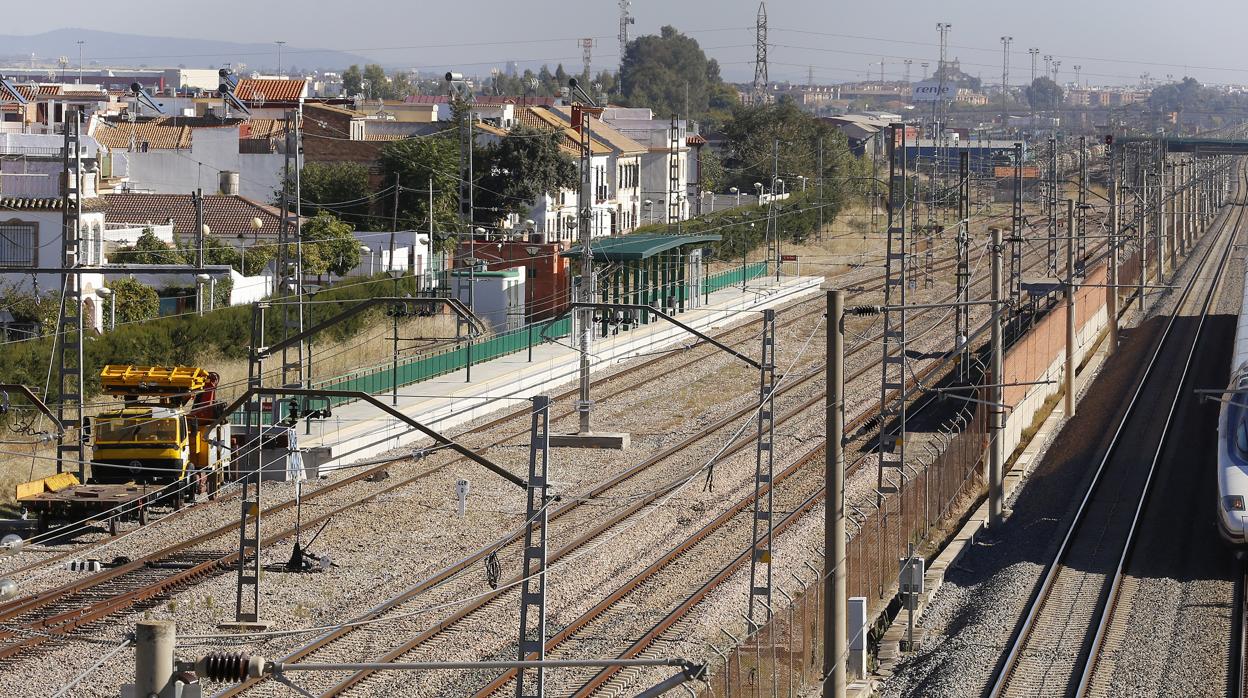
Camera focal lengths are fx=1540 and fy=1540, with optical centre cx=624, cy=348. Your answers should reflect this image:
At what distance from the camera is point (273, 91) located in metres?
81.1

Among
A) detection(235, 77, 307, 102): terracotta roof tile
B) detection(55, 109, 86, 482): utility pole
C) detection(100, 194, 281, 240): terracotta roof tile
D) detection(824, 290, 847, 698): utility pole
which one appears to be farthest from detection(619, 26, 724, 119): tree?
detection(824, 290, 847, 698): utility pole

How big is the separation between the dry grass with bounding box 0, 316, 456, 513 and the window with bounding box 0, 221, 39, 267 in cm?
643

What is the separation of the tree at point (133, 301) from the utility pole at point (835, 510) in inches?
1024

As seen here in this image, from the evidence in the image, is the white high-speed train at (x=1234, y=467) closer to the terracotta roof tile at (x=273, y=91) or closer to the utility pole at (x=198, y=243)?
the utility pole at (x=198, y=243)

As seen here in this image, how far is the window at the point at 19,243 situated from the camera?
34.3 m

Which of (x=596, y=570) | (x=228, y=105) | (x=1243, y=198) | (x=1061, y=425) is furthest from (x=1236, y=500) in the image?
(x=1243, y=198)

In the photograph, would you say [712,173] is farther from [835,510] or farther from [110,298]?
[835,510]

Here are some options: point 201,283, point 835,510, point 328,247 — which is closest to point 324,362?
point 201,283

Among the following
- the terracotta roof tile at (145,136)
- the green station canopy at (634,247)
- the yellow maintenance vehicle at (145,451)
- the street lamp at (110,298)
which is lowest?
the yellow maintenance vehicle at (145,451)

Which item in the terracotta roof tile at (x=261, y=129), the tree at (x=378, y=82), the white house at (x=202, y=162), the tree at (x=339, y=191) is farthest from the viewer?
the tree at (x=378, y=82)

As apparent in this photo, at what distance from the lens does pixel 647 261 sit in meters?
41.2

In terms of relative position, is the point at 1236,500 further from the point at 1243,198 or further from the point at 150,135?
the point at 1243,198

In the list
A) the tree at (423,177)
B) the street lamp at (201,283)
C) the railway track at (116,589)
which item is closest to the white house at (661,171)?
the tree at (423,177)

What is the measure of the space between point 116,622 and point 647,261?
26.5 m
